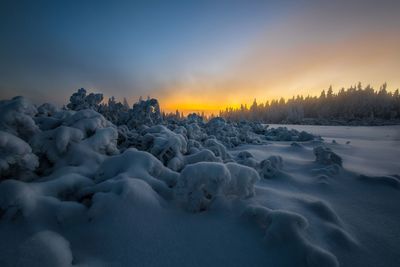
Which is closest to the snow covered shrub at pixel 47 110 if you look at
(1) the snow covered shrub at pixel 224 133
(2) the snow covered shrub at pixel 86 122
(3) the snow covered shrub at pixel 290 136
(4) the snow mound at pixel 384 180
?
(2) the snow covered shrub at pixel 86 122

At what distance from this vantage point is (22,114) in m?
3.27

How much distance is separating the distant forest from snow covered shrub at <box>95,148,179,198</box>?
48220 mm

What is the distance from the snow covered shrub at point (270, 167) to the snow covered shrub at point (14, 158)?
4520 mm

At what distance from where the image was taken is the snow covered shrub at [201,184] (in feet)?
8.66

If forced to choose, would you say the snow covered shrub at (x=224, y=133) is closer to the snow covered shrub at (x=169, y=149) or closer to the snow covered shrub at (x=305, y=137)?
the snow covered shrub at (x=305, y=137)

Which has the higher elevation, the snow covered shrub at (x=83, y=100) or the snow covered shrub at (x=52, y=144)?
the snow covered shrub at (x=83, y=100)

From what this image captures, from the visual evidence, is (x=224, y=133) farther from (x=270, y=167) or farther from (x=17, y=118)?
(x=17, y=118)

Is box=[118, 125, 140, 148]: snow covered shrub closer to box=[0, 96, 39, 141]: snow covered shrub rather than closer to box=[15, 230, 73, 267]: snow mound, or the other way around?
box=[0, 96, 39, 141]: snow covered shrub

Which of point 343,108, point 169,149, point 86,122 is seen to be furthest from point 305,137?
point 343,108

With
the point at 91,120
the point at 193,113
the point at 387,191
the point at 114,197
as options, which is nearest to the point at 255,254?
the point at 114,197

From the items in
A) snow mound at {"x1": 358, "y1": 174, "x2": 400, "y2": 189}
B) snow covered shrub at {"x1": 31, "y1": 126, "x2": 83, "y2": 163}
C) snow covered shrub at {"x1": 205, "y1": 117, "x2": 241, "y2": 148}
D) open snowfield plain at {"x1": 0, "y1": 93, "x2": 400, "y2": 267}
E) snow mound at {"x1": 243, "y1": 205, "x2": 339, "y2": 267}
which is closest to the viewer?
snow mound at {"x1": 243, "y1": 205, "x2": 339, "y2": 267}

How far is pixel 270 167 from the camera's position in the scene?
4621mm

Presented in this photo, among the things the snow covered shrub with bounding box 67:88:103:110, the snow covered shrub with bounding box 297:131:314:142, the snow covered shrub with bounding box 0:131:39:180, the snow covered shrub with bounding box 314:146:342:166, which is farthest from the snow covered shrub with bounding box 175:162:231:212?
the snow covered shrub with bounding box 297:131:314:142

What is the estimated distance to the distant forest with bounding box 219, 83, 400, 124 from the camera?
189ft
